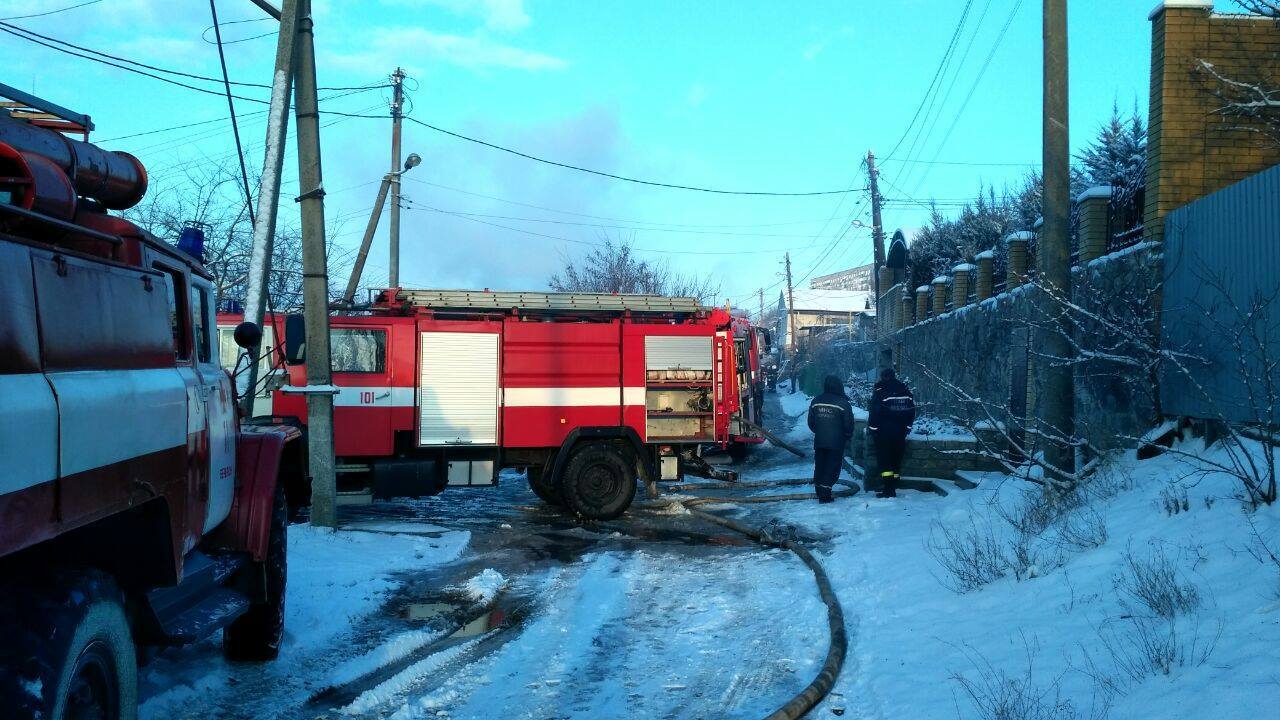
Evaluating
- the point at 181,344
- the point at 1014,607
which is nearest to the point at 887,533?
the point at 1014,607

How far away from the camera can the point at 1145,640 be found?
4.41m

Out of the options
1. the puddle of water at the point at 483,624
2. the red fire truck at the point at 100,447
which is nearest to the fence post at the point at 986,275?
the puddle of water at the point at 483,624

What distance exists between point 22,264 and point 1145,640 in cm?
488

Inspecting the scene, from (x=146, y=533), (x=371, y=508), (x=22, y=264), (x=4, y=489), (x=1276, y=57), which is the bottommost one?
(x=371, y=508)

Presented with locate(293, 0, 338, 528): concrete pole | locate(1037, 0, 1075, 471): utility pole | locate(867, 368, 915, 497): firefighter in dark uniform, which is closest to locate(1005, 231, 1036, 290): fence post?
locate(867, 368, 915, 497): firefighter in dark uniform

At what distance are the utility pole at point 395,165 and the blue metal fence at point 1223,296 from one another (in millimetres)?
18071

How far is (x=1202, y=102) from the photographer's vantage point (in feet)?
33.8

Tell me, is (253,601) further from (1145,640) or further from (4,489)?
(1145,640)

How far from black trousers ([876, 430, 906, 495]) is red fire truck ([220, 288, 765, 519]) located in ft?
7.21

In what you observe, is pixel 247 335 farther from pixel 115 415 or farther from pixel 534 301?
pixel 534 301

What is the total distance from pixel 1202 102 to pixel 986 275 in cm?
662

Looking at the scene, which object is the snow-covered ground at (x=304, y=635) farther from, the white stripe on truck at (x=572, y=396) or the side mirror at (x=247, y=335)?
the white stripe on truck at (x=572, y=396)

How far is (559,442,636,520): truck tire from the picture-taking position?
40.2ft

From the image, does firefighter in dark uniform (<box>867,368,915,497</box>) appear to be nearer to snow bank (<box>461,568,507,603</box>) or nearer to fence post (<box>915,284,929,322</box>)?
snow bank (<box>461,568,507,603</box>)
